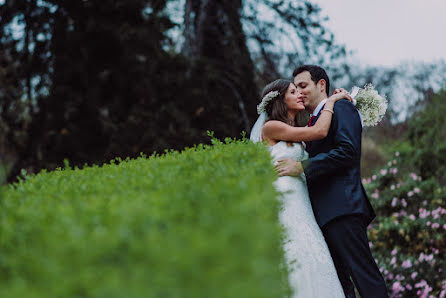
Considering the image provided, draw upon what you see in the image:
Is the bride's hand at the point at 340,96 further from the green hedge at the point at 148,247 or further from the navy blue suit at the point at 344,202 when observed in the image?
the green hedge at the point at 148,247

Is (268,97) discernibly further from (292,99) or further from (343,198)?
(343,198)

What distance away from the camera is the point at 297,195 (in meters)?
3.79

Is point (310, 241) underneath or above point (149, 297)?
above

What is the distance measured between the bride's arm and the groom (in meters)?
0.10

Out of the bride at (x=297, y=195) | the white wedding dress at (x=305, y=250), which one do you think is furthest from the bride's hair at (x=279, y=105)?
the white wedding dress at (x=305, y=250)

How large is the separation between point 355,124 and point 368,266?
1.36 m

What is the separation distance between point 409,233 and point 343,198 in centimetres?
445

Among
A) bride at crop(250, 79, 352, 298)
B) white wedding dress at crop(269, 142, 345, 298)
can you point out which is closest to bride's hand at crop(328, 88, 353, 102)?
bride at crop(250, 79, 352, 298)

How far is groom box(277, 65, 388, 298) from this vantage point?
3.67m

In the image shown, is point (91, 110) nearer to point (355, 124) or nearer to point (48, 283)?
point (355, 124)

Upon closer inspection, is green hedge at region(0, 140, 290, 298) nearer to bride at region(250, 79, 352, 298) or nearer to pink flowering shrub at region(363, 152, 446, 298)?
bride at region(250, 79, 352, 298)

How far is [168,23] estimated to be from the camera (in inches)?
348

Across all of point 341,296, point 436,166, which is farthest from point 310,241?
point 436,166

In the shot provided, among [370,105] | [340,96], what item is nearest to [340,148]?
[340,96]
